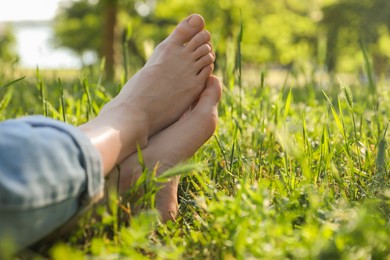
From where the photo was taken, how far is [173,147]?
1.59 meters

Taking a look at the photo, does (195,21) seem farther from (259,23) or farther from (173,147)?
(259,23)

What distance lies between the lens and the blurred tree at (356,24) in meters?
22.1

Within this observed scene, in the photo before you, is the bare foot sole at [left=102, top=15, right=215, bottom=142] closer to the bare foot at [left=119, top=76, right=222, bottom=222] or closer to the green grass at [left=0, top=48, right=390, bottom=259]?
the bare foot at [left=119, top=76, right=222, bottom=222]

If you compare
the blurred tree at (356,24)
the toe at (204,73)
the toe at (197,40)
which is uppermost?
the toe at (197,40)

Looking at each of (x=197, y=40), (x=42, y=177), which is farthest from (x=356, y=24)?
(x=42, y=177)

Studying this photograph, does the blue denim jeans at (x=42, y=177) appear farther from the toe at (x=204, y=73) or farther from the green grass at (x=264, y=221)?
the toe at (x=204, y=73)

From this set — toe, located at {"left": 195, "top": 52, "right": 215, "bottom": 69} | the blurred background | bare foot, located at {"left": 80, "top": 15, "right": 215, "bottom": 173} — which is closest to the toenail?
bare foot, located at {"left": 80, "top": 15, "right": 215, "bottom": 173}

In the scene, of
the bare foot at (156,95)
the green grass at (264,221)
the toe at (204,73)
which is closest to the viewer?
the green grass at (264,221)

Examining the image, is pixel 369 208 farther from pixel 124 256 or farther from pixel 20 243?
pixel 20 243

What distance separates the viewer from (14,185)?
1.06 metres

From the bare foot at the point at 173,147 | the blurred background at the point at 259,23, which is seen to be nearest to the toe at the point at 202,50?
the bare foot at the point at 173,147

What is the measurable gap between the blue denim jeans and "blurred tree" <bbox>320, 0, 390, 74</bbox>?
790 inches

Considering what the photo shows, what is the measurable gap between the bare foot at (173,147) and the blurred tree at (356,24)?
1943 cm

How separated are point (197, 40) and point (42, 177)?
1.13 meters
